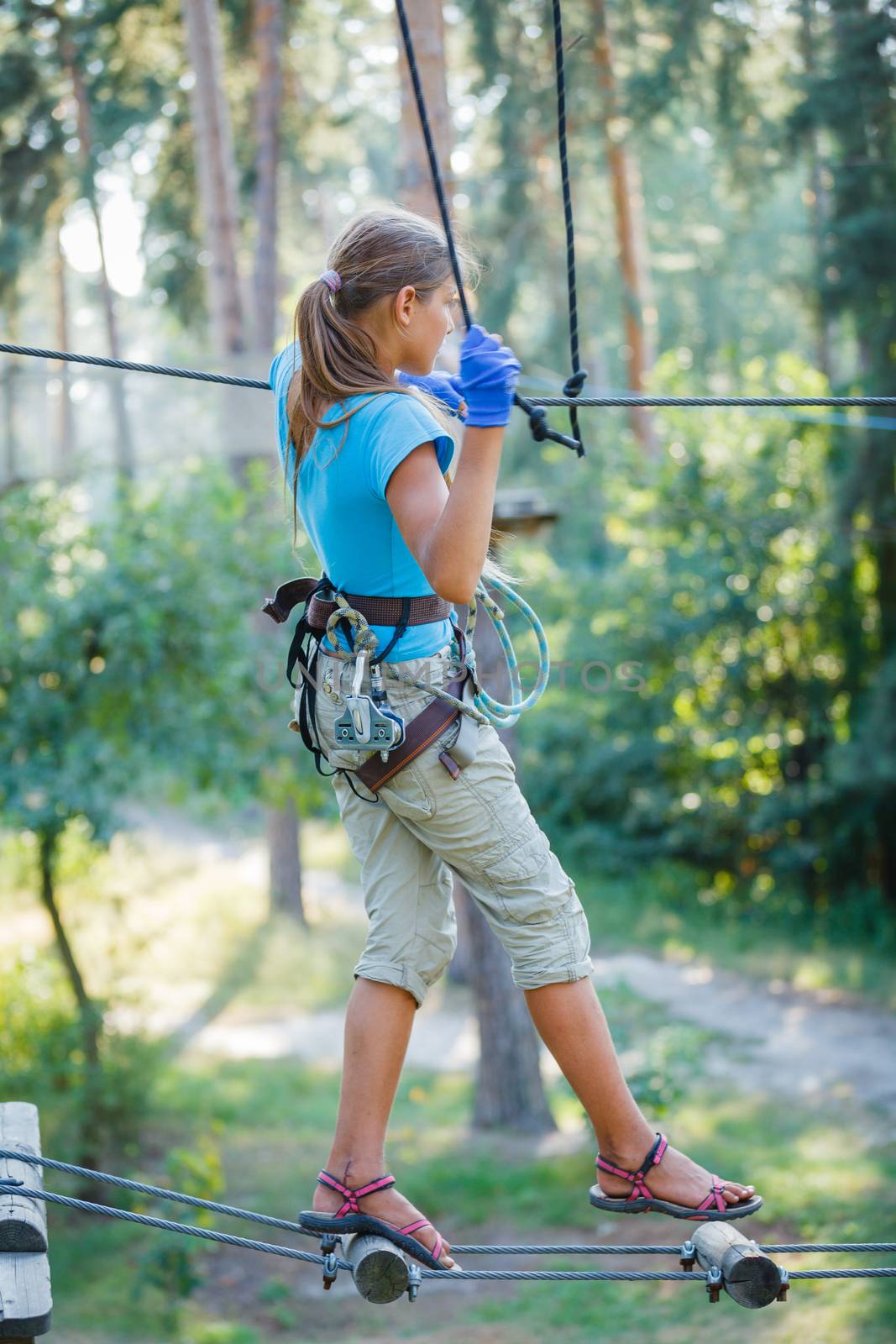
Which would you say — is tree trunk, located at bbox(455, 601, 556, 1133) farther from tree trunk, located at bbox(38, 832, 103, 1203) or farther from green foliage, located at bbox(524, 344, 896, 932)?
green foliage, located at bbox(524, 344, 896, 932)

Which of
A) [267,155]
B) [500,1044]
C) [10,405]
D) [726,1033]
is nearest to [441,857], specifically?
[500,1044]

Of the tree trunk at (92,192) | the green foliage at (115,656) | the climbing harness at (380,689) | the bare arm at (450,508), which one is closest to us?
the bare arm at (450,508)

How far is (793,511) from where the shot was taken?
11203mm

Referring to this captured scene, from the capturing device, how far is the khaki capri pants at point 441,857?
2213 millimetres

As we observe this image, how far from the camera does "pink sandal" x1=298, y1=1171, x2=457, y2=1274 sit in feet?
7.34

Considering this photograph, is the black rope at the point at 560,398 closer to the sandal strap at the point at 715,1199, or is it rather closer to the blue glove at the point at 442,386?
the blue glove at the point at 442,386

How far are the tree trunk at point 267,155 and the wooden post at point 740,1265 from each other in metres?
10.1

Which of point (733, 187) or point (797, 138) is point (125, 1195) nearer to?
point (797, 138)

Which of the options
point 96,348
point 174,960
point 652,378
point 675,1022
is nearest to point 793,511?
point 652,378

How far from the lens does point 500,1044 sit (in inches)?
293

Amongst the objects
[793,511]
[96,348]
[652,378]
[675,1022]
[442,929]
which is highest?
[96,348]

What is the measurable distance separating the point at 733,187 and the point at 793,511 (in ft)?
9.41

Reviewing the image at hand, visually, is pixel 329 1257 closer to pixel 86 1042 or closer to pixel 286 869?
pixel 86 1042

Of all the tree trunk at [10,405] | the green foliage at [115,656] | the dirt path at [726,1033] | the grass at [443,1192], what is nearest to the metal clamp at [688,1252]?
the grass at [443,1192]
